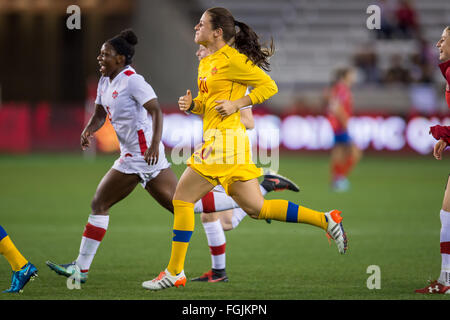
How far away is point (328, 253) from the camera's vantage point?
7.76 meters

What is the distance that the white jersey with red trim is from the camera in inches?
238

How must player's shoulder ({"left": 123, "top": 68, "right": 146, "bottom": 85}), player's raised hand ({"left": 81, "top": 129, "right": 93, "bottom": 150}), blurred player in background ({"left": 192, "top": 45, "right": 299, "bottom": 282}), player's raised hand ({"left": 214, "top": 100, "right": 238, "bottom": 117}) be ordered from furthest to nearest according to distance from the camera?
player's raised hand ({"left": 81, "top": 129, "right": 93, "bottom": 150}), blurred player in background ({"left": 192, "top": 45, "right": 299, "bottom": 282}), player's shoulder ({"left": 123, "top": 68, "right": 146, "bottom": 85}), player's raised hand ({"left": 214, "top": 100, "right": 238, "bottom": 117})

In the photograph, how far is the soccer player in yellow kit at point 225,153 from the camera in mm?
5645

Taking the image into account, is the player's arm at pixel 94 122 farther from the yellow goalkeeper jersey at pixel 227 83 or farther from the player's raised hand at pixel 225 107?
the player's raised hand at pixel 225 107

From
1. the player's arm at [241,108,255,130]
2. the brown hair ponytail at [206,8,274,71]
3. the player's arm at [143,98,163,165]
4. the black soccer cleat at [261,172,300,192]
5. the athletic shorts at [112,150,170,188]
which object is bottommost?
the black soccer cleat at [261,172,300,192]

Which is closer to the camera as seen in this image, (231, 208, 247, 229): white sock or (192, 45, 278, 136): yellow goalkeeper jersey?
(192, 45, 278, 136): yellow goalkeeper jersey

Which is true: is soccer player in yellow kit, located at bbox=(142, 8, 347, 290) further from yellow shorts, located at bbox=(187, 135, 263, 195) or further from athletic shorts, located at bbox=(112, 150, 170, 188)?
athletic shorts, located at bbox=(112, 150, 170, 188)

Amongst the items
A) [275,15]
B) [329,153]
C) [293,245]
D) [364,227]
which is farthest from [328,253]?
[275,15]

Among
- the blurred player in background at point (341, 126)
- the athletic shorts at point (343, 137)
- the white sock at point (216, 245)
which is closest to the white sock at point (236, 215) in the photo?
the white sock at point (216, 245)

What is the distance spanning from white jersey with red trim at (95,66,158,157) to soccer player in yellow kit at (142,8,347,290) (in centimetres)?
55

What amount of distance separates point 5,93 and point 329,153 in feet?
40.9

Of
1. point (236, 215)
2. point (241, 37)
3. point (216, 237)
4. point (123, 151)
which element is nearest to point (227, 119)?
point (241, 37)

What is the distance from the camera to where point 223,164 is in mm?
5652

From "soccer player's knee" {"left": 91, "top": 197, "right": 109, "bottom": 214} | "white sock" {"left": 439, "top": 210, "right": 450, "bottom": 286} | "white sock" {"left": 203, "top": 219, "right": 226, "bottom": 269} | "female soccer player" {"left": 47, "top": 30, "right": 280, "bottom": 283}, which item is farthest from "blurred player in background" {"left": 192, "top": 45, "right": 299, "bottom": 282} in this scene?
"white sock" {"left": 439, "top": 210, "right": 450, "bottom": 286}
